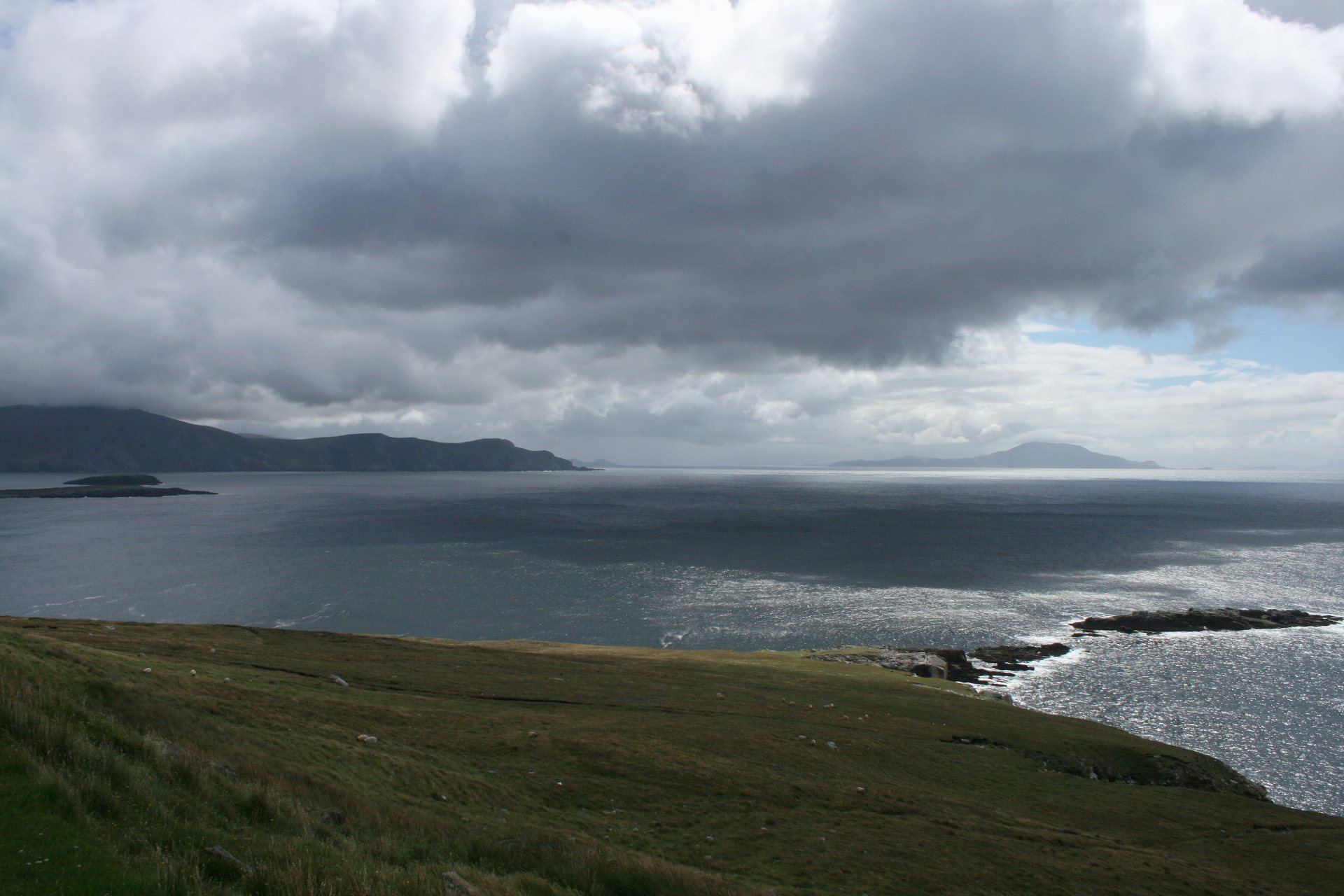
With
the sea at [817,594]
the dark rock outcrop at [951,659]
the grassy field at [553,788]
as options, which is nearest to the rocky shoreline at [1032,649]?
the dark rock outcrop at [951,659]

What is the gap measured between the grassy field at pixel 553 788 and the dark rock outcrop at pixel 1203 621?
48038 mm

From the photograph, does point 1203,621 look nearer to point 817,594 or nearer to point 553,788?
point 817,594

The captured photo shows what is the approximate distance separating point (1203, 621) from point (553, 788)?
10067cm

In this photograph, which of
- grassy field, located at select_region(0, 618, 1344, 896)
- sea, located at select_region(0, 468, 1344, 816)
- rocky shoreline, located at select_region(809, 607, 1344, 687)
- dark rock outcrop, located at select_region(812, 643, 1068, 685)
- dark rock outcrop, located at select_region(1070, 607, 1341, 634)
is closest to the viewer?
grassy field, located at select_region(0, 618, 1344, 896)

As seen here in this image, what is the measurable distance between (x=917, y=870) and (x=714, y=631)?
206 ft

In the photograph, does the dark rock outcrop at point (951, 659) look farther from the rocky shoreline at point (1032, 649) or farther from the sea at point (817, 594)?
the sea at point (817, 594)

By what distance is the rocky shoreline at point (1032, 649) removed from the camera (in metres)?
67.2

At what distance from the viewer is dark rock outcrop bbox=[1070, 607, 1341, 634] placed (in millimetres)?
85250

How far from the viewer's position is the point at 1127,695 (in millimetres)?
62000

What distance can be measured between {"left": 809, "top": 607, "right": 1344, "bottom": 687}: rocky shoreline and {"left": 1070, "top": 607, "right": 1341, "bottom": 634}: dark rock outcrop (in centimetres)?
8

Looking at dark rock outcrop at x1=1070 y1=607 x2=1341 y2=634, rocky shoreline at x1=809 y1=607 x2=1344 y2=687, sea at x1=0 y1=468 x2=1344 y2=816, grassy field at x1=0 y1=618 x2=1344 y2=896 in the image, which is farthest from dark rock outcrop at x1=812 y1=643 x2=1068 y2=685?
grassy field at x1=0 y1=618 x2=1344 y2=896

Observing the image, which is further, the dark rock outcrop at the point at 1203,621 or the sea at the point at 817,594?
the dark rock outcrop at the point at 1203,621

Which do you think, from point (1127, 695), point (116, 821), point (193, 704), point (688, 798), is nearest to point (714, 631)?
point (1127, 695)

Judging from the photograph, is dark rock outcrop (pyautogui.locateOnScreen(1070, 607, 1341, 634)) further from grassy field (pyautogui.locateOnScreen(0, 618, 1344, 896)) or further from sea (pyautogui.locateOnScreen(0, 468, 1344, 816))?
grassy field (pyautogui.locateOnScreen(0, 618, 1344, 896))
